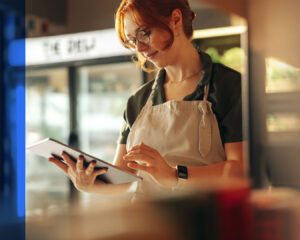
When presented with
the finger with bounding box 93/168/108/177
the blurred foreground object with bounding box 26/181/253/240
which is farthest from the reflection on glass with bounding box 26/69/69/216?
the blurred foreground object with bounding box 26/181/253/240

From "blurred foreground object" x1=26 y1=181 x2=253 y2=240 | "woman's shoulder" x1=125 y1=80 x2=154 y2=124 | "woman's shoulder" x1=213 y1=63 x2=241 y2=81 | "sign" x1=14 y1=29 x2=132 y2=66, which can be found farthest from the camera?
"sign" x1=14 y1=29 x2=132 y2=66

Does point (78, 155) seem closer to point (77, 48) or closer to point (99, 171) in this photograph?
point (99, 171)

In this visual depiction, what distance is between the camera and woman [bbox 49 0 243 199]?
813mm

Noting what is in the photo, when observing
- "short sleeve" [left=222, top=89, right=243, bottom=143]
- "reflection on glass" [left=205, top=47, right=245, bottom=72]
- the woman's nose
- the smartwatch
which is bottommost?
the smartwatch

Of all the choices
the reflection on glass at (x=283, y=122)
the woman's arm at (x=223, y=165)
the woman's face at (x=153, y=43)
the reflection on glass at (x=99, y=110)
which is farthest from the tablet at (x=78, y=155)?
the reflection on glass at (x=99, y=110)

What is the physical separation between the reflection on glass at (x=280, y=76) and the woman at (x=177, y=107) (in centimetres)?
31

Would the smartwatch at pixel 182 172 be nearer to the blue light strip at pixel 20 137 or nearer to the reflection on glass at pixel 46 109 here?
the blue light strip at pixel 20 137

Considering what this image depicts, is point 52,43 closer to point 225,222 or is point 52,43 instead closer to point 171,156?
point 171,156

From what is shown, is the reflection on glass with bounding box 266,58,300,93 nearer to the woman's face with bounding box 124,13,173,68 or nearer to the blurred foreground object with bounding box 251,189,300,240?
the blurred foreground object with bounding box 251,189,300,240

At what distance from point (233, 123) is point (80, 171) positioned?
1.18 ft

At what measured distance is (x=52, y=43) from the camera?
3.06 m

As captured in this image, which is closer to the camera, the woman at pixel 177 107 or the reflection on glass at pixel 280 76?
the reflection on glass at pixel 280 76

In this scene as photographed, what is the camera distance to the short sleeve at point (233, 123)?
2.65ft

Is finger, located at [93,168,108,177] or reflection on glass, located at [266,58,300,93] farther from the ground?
reflection on glass, located at [266,58,300,93]
